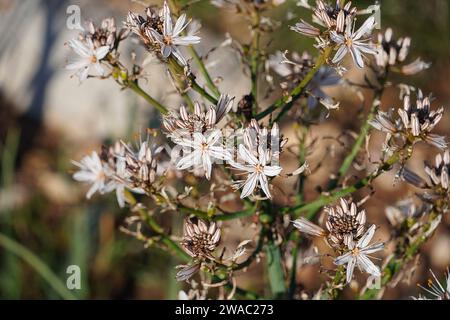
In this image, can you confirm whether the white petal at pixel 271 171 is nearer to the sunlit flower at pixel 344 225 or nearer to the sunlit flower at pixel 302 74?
the sunlit flower at pixel 344 225

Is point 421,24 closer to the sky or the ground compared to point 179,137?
closer to the sky

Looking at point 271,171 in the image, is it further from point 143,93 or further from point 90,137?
point 90,137

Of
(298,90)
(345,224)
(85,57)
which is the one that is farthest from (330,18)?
(85,57)

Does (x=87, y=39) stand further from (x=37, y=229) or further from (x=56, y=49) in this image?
(x=56, y=49)

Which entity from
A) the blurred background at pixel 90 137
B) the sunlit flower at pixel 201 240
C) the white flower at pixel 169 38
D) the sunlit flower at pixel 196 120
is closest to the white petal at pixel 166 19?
the white flower at pixel 169 38

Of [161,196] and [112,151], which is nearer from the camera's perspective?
[161,196]

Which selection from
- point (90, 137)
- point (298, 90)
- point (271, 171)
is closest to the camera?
point (271, 171)
